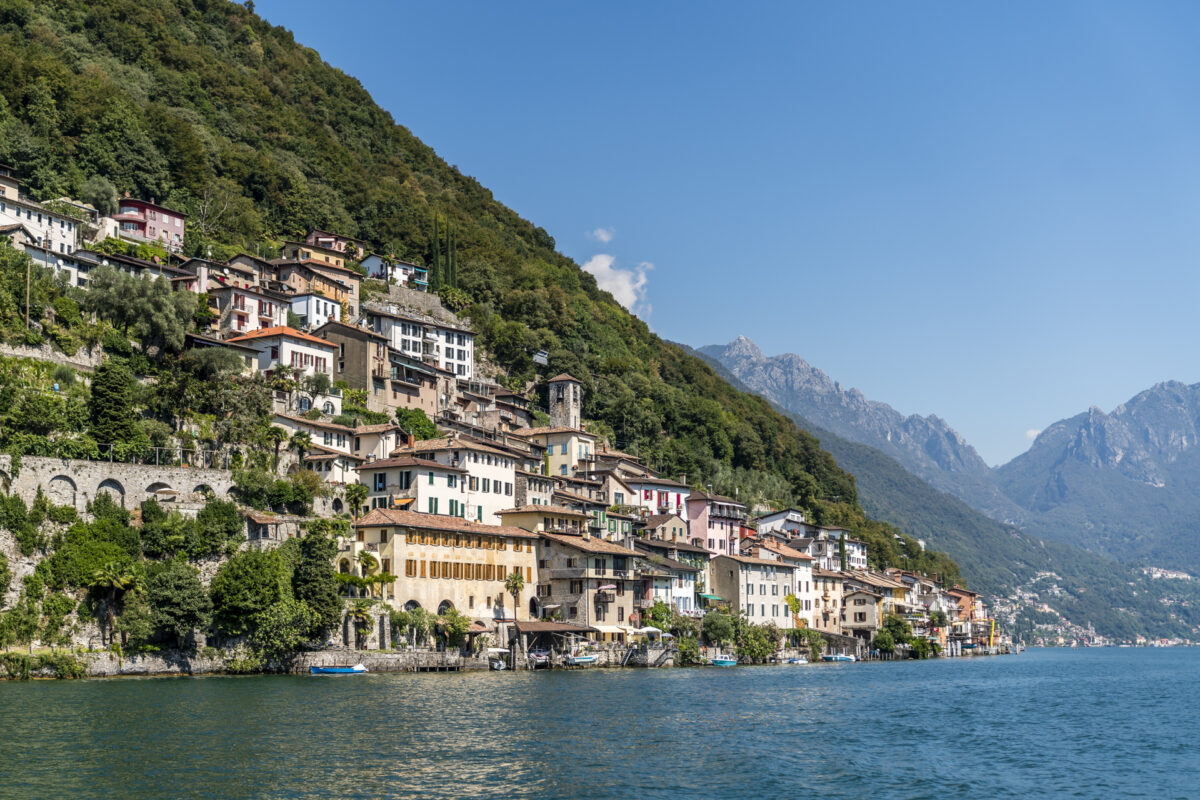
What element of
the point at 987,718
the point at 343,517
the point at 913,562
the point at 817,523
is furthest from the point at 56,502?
the point at 913,562

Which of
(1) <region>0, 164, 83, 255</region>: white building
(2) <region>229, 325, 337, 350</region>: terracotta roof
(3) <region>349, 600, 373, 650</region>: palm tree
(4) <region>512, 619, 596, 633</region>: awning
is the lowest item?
(4) <region>512, 619, 596, 633</region>: awning

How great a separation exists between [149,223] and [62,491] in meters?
54.1

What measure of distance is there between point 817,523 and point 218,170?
3628 inches

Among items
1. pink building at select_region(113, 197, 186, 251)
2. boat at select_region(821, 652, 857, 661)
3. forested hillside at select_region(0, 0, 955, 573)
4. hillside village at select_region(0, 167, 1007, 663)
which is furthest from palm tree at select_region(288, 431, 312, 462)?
boat at select_region(821, 652, 857, 661)

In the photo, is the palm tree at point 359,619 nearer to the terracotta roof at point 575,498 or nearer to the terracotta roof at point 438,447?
the terracotta roof at point 438,447

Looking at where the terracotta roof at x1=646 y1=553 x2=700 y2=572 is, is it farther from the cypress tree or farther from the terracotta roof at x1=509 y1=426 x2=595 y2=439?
the cypress tree

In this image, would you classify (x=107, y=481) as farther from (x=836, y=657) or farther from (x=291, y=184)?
(x=291, y=184)

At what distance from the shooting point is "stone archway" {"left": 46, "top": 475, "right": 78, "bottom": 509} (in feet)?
210

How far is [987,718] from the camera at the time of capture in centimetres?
6169

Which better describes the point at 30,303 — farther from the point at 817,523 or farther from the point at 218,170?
the point at 817,523

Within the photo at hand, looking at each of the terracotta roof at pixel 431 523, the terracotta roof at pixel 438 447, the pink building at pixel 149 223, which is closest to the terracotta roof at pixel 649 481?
the terracotta roof at pixel 438 447

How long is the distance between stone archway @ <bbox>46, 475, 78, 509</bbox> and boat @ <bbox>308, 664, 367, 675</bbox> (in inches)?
651

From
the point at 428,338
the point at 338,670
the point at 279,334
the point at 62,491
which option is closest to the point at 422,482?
the point at 338,670

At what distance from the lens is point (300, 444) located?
275 ft
